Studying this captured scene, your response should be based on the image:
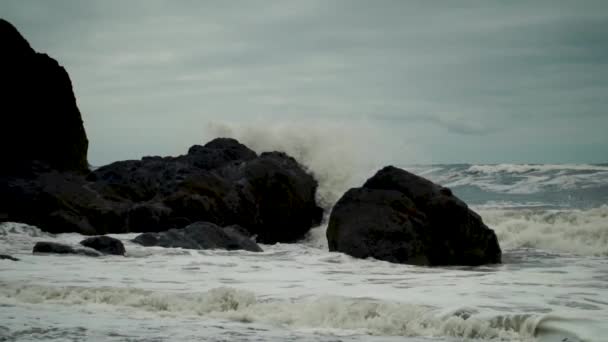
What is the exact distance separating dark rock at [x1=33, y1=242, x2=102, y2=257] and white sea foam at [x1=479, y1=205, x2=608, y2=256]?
8391 mm

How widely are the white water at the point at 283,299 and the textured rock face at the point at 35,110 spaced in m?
3.70

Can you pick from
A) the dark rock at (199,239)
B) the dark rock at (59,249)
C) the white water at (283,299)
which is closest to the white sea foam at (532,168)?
the dark rock at (199,239)

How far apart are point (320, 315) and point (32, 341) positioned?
2379mm

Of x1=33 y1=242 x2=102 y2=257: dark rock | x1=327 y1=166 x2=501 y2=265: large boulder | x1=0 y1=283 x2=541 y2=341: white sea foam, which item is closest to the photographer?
x1=0 y1=283 x2=541 y2=341: white sea foam

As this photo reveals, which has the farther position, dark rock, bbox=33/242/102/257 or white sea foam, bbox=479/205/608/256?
white sea foam, bbox=479/205/608/256

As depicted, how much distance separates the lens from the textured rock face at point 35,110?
13898 millimetres

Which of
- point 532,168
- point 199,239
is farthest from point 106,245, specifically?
point 532,168

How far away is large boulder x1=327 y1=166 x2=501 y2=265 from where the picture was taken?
1112 centimetres

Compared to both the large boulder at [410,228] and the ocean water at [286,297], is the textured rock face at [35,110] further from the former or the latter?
the large boulder at [410,228]

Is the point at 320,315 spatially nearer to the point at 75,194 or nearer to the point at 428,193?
the point at 428,193

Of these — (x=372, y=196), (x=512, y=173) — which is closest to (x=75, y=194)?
(x=372, y=196)

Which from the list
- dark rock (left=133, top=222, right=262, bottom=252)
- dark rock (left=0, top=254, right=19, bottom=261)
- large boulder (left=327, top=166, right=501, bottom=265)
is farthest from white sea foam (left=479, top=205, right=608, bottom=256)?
dark rock (left=0, top=254, right=19, bottom=261)

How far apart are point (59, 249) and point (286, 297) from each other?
13.8 feet

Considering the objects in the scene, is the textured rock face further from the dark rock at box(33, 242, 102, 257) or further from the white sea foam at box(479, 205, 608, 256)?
the white sea foam at box(479, 205, 608, 256)
